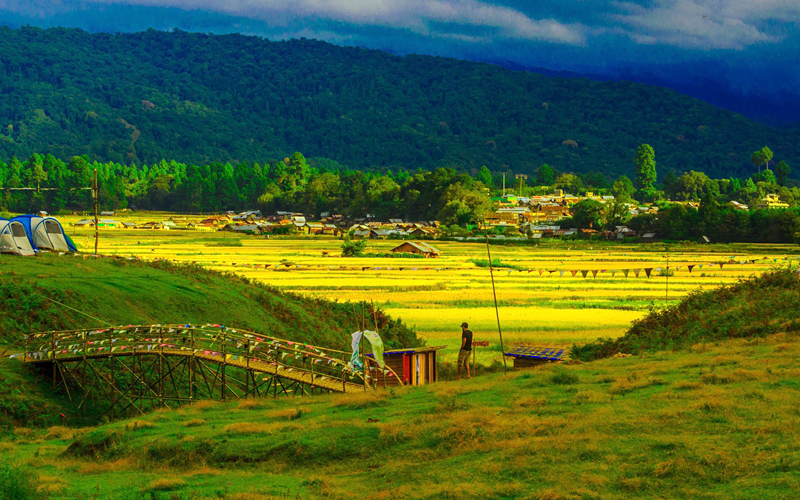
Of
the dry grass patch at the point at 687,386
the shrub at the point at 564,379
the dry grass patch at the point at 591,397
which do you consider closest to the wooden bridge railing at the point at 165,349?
the shrub at the point at 564,379

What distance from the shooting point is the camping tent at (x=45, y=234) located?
1725 inches

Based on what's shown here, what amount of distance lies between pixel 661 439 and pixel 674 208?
5305 inches

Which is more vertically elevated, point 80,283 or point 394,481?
point 80,283

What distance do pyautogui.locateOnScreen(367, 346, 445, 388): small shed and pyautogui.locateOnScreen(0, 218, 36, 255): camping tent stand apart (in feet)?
74.0

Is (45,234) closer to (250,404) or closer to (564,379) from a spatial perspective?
(250,404)

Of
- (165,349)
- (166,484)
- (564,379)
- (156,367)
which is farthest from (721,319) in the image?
(166,484)

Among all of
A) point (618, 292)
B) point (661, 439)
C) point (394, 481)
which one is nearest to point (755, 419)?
point (661, 439)

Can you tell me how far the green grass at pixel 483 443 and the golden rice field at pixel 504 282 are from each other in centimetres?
1407

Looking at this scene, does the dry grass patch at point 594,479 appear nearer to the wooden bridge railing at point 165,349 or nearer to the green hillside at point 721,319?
the wooden bridge railing at point 165,349

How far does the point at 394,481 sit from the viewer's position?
1443 cm

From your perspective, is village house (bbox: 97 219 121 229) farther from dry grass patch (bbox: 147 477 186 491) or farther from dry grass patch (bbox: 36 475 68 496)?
dry grass patch (bbox: 147 477 186 491)

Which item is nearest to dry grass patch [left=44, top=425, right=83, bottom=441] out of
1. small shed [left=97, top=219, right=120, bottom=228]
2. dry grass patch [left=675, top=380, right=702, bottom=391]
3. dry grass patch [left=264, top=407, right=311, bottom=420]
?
dry grass patch [left=264, top=407, right=311, bottom=420]

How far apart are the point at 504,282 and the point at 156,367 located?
4229 centimetres

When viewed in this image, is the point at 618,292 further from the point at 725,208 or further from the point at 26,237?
the point at 725,208
